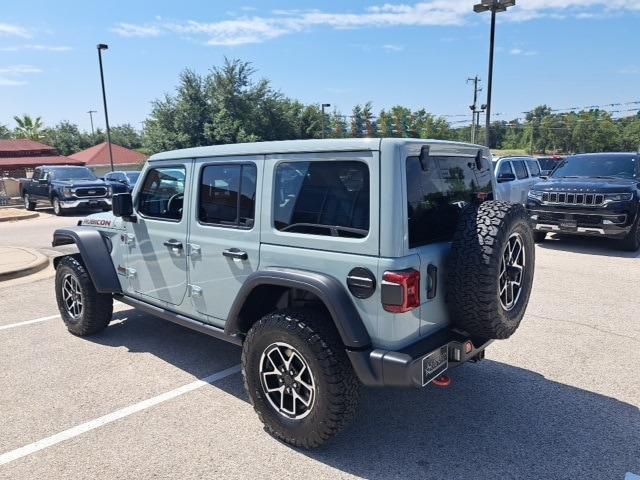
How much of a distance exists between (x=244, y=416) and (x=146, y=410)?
74cm

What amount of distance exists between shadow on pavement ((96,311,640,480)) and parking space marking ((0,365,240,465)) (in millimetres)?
146

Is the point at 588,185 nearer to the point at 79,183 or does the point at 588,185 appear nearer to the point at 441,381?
the point at 441,381

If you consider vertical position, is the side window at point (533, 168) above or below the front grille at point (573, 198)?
above

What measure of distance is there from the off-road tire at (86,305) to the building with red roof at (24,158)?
1415 inches

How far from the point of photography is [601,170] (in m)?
10.0

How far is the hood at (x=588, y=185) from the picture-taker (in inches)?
357

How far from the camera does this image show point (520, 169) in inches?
534

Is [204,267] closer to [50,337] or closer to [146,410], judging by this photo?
[146,410]

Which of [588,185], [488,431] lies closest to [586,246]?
[588,185]

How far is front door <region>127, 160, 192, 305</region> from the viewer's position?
3.93 metres

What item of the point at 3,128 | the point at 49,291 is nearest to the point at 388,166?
the point at 49,291

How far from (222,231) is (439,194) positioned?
158 centimetres

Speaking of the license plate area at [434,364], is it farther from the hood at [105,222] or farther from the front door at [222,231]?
the hood at [105,222]

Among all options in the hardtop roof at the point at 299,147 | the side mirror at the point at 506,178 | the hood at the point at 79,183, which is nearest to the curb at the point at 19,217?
the hood at the point at 79,183
